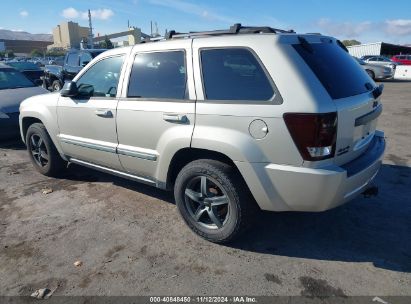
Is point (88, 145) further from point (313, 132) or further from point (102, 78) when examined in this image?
point (313, 132)

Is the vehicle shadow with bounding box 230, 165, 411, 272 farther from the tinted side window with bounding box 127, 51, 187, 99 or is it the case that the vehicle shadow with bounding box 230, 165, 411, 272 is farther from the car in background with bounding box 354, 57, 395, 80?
the car in background with bounding box 354, 57, 395, 80

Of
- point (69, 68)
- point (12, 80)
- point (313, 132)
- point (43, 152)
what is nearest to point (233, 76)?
point (313, 132)

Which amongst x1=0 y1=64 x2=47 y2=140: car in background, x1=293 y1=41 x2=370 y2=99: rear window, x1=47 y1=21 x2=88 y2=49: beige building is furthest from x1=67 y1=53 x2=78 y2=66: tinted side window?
x1=47 y1=21 x2=88 y2=49: beige building

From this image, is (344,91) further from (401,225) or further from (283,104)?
(401,225)

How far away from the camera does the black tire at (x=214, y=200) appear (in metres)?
3.12

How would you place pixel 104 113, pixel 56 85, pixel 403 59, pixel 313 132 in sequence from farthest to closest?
pixel 403 59
pixel 56 85
pixel 104 113
pixel 313 132

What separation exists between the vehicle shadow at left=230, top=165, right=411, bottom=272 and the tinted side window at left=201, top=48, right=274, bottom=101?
140cm

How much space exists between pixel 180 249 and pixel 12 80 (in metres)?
6.93

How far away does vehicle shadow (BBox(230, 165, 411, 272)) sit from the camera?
125 inches

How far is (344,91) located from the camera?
2975mm

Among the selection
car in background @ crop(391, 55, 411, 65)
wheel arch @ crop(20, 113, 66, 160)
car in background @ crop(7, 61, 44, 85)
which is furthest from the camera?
car in background @ crop(391, 55, 411, 65)

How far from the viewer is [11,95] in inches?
293

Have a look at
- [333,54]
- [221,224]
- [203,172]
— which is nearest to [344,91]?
[333,54]

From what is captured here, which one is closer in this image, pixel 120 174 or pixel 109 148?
pixel 109 148
